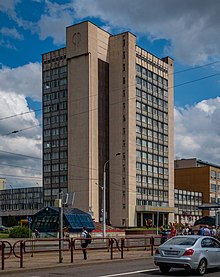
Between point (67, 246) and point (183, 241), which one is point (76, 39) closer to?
point (67, 246)

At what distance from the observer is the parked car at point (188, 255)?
57.8ft

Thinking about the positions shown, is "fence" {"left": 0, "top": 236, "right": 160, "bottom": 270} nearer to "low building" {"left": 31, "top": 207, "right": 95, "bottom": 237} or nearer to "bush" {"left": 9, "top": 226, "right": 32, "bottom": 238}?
"low building" {"left": 31, "top": 207, "right": 95, "bottom": 237}

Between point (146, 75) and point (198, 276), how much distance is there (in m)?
89.9

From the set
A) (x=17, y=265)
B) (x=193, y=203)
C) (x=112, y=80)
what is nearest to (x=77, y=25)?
(x=112, y=80)

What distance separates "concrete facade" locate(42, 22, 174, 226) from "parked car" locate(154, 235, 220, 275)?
73647 millimetres

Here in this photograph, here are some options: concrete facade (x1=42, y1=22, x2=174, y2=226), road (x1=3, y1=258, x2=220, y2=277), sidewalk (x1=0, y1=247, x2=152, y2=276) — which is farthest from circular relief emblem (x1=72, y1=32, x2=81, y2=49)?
road (x1=3, y1=258, x2=220, y2=277)

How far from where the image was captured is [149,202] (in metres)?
103

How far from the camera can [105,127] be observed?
330 feet

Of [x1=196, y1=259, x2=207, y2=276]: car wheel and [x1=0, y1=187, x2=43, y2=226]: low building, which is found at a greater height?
[x1=196, y1=259, x2=207, y2=276]: car wheel

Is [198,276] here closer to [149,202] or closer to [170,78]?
[149,202]

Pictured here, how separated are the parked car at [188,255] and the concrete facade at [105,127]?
242ft

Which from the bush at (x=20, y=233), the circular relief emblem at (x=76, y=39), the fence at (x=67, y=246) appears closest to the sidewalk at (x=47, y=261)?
the fence at (x=67, y=246)

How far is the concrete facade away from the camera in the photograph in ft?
315

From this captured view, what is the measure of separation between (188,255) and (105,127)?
273ft
